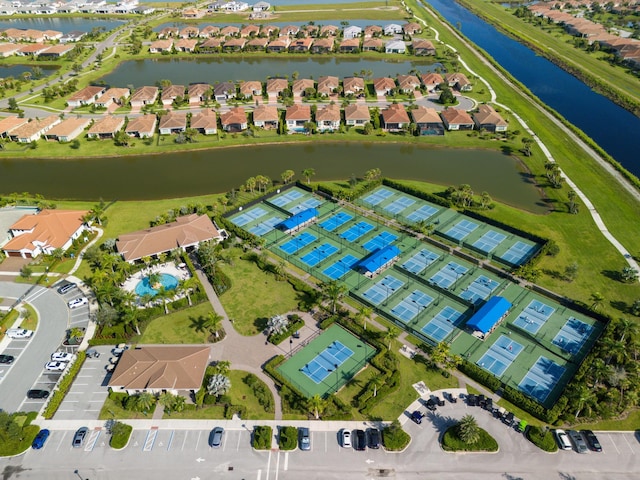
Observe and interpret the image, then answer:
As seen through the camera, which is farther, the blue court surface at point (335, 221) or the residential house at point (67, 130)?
the residential house at point (67, 130)

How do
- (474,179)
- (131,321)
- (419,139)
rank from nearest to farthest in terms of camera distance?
(131,321) → (474,179) → (419,139)

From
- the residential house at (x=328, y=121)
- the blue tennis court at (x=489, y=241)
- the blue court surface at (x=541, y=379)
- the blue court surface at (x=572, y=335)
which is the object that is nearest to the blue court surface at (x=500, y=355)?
the blue court surface at (x=541, y=379)

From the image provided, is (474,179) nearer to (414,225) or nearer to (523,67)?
(414,225)

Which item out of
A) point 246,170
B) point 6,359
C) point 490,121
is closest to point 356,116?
point 490,121

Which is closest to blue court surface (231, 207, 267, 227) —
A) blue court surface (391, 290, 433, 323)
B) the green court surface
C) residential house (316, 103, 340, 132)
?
the green court surface

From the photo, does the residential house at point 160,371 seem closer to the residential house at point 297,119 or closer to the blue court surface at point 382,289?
the blue court surface at point 382,289

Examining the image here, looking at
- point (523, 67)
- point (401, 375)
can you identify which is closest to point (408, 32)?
point (523, 67)
